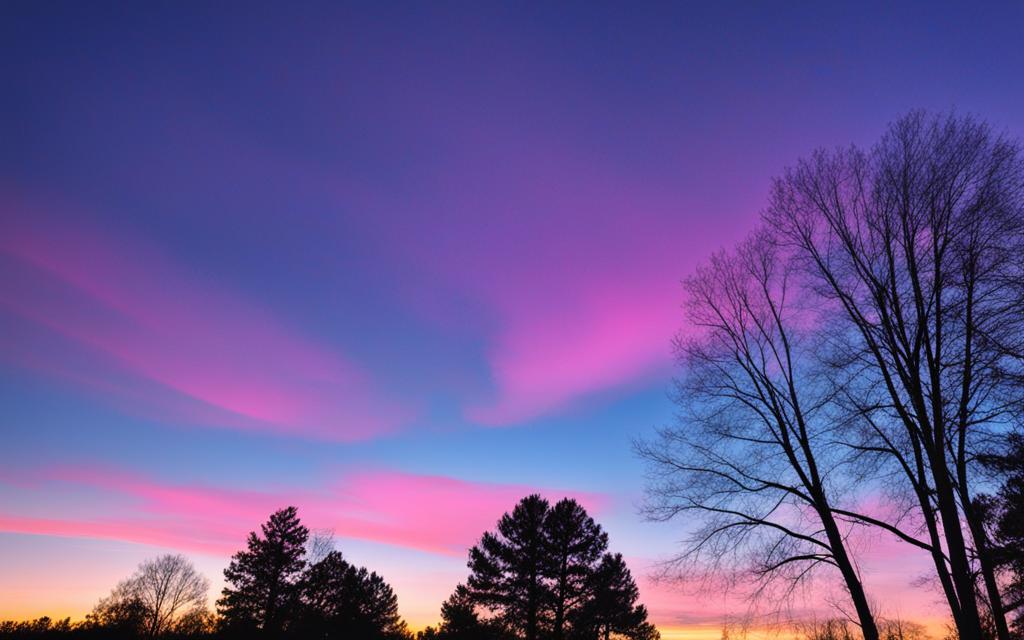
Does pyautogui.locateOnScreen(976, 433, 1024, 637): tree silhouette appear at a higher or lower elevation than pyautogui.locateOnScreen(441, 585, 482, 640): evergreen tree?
higher

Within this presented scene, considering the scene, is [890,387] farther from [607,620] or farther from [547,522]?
[607,620]

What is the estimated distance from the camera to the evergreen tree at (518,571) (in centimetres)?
3484

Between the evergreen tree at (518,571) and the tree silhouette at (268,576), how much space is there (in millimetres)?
16657

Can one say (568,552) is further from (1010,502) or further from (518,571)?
(1010,502)

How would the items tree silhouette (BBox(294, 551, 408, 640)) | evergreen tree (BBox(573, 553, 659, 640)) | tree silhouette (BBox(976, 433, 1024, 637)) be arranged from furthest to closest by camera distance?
tree silhouette (BBox(294, 551, 408, 640)), evergreen tree (BBox(573, 553, 659, 640)), tree silhouette (BBox(976, 433, 1024, 637))

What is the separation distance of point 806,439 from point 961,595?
150 inches

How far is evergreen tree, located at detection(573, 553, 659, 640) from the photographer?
3459cm

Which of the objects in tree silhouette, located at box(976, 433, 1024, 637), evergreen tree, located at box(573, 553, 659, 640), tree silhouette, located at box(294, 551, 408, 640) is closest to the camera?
tree silhouette, located at box(976, 433, 1024, 637)

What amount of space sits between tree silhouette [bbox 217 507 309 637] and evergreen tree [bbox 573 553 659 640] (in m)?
24.3

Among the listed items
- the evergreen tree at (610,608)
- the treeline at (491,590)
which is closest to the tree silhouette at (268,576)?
the treeline at (491,590)

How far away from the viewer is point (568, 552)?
36312 millimetres

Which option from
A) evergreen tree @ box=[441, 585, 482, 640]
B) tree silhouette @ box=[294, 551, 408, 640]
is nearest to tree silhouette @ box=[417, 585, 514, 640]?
evergreen tree @ box=[441, 585, 482, 640]

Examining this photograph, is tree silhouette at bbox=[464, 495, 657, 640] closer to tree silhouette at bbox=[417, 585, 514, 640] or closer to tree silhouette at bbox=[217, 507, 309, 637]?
tree silhouette at bbox=[417, 585, 514, 640]

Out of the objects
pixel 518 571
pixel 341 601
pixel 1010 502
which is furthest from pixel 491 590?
pixel 1010 502
